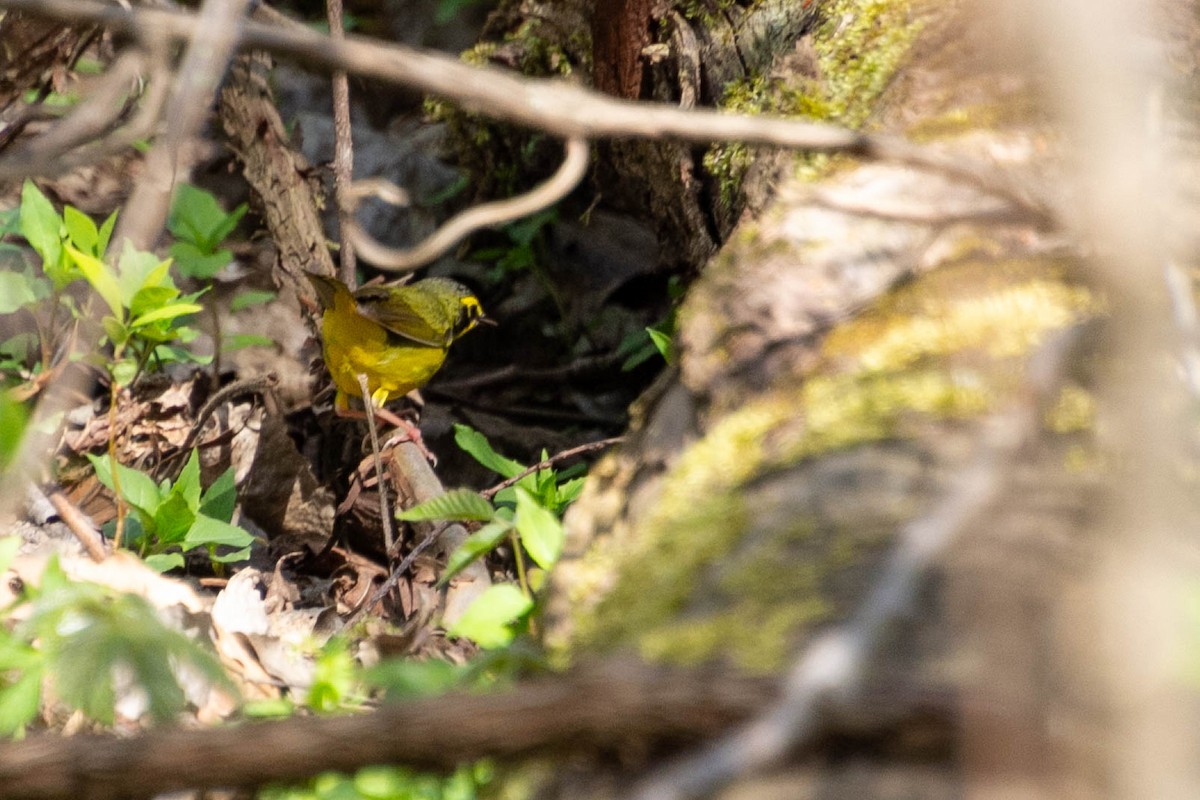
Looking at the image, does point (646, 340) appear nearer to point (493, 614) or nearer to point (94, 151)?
point (493, 614)

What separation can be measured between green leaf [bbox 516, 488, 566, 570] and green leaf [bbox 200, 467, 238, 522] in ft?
4.91

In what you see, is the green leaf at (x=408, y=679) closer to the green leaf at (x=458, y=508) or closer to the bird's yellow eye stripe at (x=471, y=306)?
the green leaf at (x=458, y=508)

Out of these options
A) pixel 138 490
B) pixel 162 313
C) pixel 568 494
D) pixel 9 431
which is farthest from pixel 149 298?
pixel 9 431

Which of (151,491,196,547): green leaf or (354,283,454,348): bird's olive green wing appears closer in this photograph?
(151,491,196,547): green leaf

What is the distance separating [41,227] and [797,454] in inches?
105

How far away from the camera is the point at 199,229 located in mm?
4027

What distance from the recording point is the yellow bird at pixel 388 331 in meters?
4.13

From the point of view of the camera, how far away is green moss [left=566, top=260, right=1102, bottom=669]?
4.32 feet

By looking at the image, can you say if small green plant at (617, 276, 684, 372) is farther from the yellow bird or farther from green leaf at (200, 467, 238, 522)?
green leaf at (200, 467, 238, 522)

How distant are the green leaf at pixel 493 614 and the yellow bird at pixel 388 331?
2.25 meters

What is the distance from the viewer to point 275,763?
1.27 meters

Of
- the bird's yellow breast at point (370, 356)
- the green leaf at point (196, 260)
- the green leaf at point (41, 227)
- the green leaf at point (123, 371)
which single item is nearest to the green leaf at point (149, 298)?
the green leaf at point (123, 371)

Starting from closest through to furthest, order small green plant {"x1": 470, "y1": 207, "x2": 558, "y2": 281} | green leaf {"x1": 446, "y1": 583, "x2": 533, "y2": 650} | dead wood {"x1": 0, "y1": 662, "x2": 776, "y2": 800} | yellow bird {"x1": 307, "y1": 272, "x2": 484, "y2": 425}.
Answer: dead wood {"x1": 0, "y1": 662, "x2": 776, "y2": 800} → green leaf {"x1": 446, "y1": 583, "x2": 533, "y2": 650} → yellow bird {"x1": 307, "y1": 272, "x2": 484, "y2": 425} → small green plant {"x1": 470, "y1": 207, "x2": 558, "y2": 281}

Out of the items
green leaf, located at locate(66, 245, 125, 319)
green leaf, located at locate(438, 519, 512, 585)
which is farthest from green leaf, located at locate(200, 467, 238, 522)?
green leaf, located at locate(438, 519, 512, 585)
